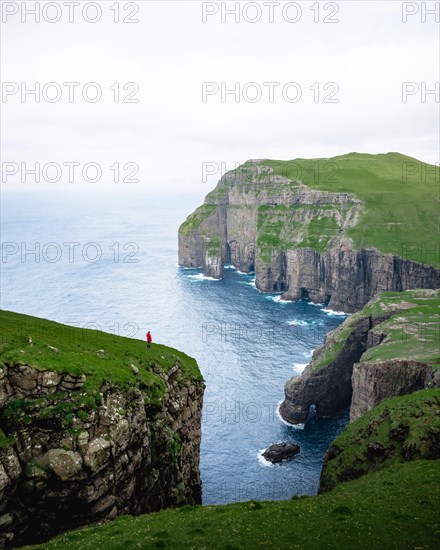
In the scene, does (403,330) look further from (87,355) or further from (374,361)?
(87,355)

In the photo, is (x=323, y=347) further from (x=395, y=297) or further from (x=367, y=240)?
(x=367, y=240)

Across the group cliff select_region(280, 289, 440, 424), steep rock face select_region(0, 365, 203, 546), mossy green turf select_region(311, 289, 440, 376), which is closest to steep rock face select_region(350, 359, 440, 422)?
cliff select_region(280, 289, 440, 424)

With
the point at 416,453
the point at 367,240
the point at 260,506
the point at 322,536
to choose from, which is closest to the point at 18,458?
the point at 260,506

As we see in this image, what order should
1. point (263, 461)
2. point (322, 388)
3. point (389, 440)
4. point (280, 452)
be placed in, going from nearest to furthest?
point (389, 440), point (263, 461), point (280, 452), point (322, 388)

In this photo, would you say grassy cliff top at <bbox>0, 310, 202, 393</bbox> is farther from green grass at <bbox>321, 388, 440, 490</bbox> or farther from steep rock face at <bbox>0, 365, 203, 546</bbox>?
green grass at <bbox>321, 388, 440, 490</bbox>

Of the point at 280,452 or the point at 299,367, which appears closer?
the point at 280,452

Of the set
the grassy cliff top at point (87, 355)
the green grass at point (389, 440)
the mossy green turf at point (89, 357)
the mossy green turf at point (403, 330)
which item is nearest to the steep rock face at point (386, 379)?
the mossy green turf at point (403, 330)

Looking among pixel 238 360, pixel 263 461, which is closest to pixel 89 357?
pixel 263 461
